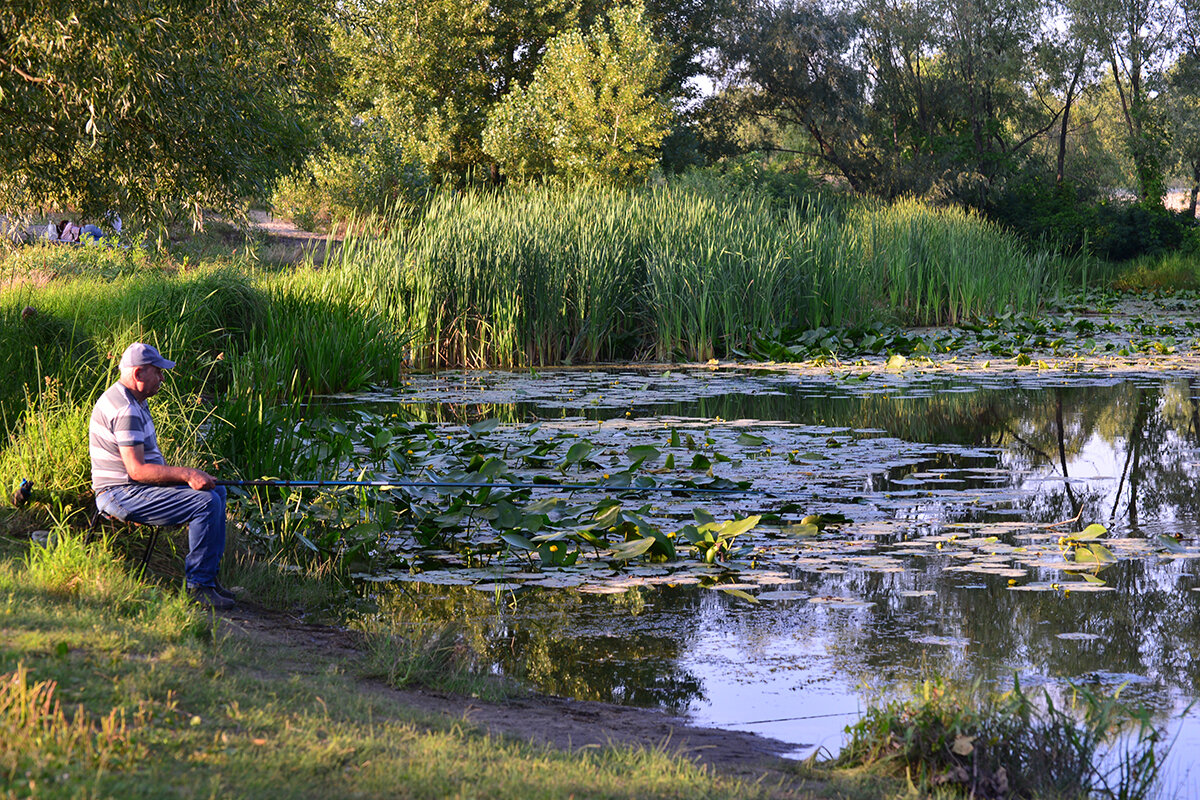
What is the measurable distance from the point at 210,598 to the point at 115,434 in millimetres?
839

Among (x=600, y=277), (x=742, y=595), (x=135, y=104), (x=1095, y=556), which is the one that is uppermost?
(x=135, y=104)

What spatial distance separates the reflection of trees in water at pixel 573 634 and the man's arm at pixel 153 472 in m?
1.03

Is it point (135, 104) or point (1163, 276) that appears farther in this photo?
point (1163, 276)

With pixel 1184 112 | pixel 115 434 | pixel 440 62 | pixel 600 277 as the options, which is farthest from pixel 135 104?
pixel 1184 112

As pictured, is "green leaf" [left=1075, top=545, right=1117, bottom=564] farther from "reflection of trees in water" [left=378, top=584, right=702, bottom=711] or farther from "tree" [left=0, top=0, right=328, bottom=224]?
"tree" [left=0, top=0, right=328, bottom=224]

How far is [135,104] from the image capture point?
7602 mm

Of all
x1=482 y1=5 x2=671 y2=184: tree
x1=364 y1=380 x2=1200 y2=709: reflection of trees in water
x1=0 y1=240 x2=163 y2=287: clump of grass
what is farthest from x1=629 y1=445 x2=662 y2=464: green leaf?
x1=482 y1=5 x2=671 y2=184: tree

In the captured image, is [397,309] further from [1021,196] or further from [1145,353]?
[1021,196]

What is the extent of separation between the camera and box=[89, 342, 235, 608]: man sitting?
193 inches

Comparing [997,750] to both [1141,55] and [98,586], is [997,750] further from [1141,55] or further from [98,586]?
[1141,55]

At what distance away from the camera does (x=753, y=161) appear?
3056 cm

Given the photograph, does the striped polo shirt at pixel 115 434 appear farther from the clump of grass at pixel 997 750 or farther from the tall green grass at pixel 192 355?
the clump of grass at pixel 997 750

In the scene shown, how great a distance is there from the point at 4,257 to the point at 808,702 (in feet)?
59.1

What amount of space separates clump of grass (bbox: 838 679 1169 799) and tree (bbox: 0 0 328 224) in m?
6.12
